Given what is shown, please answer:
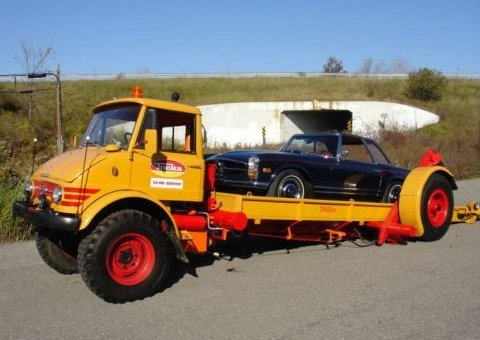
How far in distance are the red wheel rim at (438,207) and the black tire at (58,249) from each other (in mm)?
5682

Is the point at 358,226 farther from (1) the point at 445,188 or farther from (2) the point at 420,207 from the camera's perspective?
(1) the point at 445,188

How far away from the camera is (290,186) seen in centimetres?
852

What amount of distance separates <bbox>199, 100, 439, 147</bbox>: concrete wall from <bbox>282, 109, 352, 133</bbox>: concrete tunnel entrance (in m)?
0.72

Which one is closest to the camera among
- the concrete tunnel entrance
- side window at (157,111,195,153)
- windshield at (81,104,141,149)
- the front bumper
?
the front bumper

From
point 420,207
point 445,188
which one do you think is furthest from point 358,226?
point 445,188

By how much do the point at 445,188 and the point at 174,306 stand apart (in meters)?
5.68

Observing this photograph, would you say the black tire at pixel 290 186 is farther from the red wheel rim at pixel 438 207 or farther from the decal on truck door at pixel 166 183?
the decal on truck door at pixel 166 183

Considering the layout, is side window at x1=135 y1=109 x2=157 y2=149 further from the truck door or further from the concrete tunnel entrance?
the concrete tunnel entrance

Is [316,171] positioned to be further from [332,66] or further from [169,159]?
[332,66]

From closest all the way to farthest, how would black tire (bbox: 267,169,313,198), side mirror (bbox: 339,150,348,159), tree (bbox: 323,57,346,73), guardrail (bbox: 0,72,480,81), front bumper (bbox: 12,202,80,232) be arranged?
front bumper (bbox: 12,202,80,232), black tire (bbox: 267,169,313,198), side mirror (bbox: 339,150,348,159), guardrail (bbox: 0,72,480,81), tree (bbox: 323,57,346,73)

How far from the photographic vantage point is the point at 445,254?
7.76 metres

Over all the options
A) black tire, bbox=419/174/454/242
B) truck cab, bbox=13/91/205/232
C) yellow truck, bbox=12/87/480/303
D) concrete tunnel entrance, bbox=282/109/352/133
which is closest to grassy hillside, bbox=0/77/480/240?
concrete tunnel entrance, bbox=282/109/352/133

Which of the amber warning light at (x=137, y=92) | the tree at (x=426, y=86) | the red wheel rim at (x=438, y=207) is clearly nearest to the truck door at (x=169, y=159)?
the amber warning light at (x=137, y=92)

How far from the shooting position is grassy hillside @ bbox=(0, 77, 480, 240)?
2741 cm
